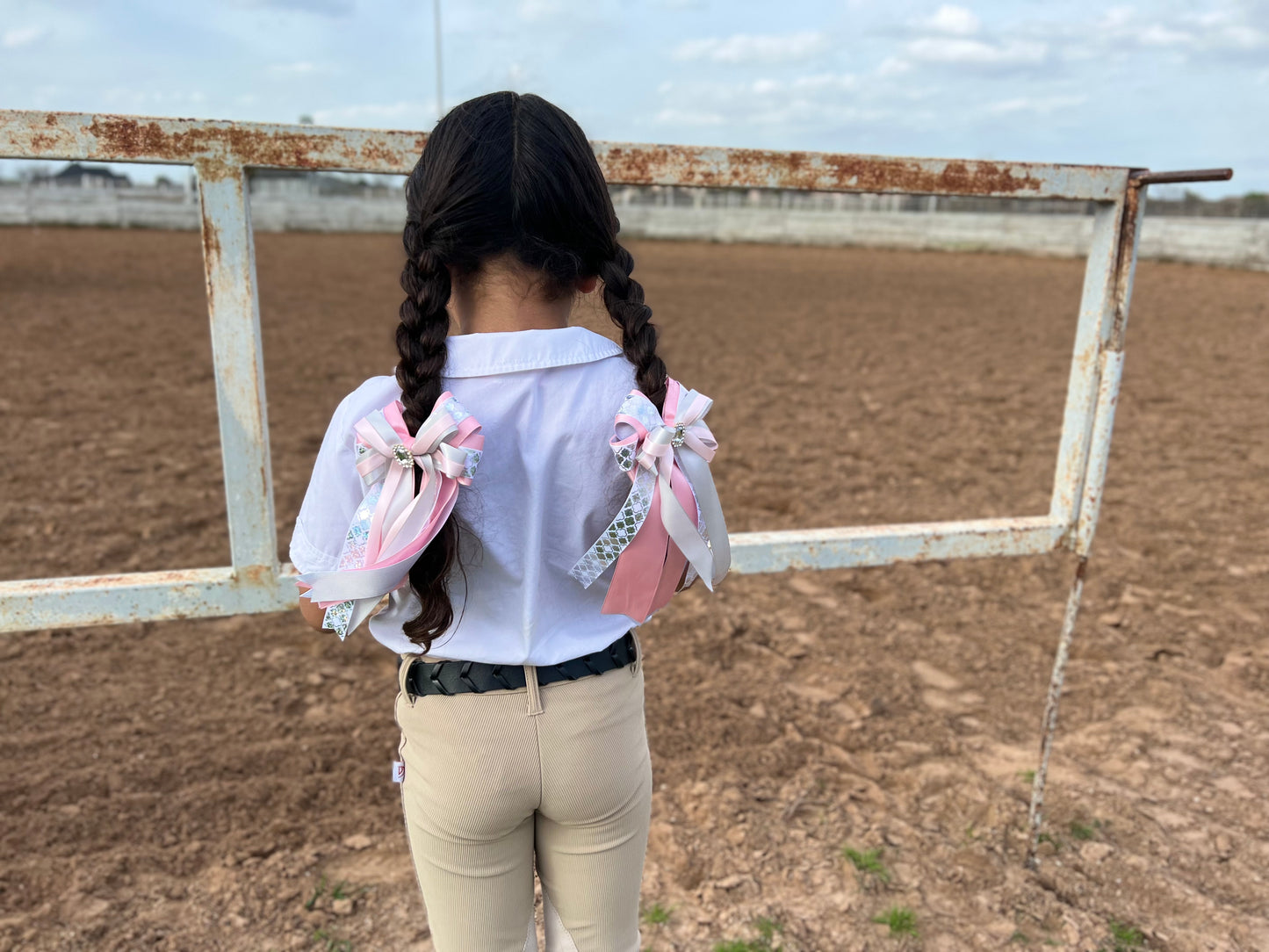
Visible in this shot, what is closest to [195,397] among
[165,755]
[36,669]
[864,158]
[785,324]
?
[36,669]

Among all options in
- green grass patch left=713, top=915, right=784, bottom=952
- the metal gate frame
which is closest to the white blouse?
the metal gate frame

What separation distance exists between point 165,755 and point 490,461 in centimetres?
176

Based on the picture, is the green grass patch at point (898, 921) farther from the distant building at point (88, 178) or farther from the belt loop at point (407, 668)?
the distant building at point (88, 178)

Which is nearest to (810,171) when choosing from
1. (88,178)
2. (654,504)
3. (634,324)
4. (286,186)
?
(634,324)

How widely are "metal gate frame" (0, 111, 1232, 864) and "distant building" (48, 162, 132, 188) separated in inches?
1161

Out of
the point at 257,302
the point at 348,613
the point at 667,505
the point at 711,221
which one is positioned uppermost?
the point at 711,221

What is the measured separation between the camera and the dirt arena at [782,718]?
177 cm

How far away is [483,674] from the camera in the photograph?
99 centimetres

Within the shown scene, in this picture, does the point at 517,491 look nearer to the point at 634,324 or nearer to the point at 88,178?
the point at 634,324

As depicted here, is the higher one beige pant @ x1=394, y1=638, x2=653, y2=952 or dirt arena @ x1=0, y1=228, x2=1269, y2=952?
beige pant @ x1=394, y1=638, x2=653, y2=952

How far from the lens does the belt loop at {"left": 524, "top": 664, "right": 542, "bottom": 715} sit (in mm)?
985

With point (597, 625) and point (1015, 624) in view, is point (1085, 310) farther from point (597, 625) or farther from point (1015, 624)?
point (1015, 624)

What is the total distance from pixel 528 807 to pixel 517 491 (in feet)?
1.14

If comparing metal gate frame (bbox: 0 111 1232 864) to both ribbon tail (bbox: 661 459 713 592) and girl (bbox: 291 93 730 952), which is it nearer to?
girl (bbox: 291 93 730 952)
